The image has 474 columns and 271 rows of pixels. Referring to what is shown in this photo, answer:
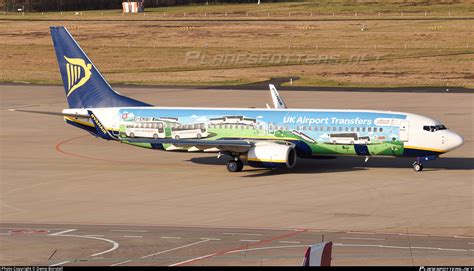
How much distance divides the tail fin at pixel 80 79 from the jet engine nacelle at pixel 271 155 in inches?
431

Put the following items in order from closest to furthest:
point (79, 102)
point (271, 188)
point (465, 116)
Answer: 1. point (271, 188)
2. point (79, 102)
3. point (465, 116)

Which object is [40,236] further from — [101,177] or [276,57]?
[276,57]

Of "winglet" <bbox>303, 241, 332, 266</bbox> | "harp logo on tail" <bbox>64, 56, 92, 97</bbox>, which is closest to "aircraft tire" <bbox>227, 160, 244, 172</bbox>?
"harp logo on tail" <bbox>64, 56, 92, 97</bbox>

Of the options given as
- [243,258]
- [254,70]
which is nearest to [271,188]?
[243,258]

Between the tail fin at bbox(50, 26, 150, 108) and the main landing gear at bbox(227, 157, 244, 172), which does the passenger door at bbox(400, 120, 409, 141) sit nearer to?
the main landing gear at bbox(227, 157, 244, 172)

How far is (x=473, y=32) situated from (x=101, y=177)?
124253 mm

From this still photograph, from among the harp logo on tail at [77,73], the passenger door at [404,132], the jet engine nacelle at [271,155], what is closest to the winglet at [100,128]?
the harp logo on tail at [77,73]

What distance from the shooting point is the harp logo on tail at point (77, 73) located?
71.8 metres

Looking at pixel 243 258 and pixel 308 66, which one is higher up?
pixel 308 66

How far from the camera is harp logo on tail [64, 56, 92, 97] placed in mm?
71750

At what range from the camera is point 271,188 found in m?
59.5

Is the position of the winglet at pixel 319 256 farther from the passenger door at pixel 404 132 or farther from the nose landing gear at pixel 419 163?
the nose landing gear at pixel 419 163

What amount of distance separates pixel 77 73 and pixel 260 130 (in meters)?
15.6

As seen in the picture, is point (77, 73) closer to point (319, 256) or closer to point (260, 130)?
point (260, 130)
